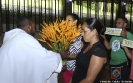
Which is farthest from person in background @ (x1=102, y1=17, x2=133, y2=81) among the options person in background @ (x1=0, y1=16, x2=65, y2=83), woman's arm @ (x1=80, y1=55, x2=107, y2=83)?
woman's arm @ (x1=80, y1=55, x2=107, y2=83)

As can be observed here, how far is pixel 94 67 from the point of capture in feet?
6.91

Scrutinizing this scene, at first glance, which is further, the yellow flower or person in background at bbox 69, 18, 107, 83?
the yellow flower

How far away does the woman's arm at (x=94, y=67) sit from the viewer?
2105mm

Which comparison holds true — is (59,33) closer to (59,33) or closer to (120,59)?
(59,33)

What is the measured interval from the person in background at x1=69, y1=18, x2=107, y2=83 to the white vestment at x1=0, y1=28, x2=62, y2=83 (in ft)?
1.17

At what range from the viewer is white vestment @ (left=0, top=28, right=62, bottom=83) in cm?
248

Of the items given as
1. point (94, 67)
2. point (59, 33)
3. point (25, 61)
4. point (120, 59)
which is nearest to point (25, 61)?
point (25, 61)

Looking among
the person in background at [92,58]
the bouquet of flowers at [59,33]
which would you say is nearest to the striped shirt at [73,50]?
the bouquet of flowers at [59,33]

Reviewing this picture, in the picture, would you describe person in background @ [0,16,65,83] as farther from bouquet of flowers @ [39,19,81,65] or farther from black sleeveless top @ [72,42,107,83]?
black sleeveless top @ [72,42,107,83]

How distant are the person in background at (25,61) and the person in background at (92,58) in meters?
0.35

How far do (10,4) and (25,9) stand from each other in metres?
0.58

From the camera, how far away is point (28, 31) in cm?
265

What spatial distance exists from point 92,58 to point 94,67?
0.25ft

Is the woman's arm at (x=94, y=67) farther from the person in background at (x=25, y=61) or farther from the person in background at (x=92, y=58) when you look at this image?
the person in background at (x=25, y=61)
